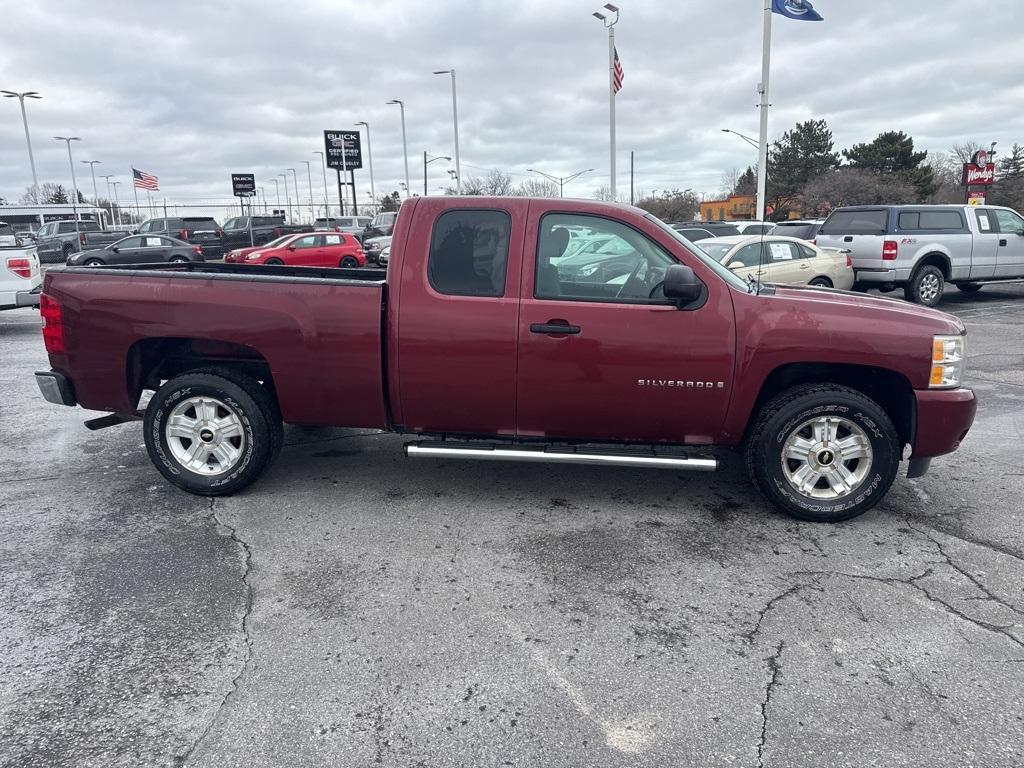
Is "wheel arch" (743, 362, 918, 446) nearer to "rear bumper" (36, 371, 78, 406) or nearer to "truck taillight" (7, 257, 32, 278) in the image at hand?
"rear bumper" (36, 371, 78, 406)

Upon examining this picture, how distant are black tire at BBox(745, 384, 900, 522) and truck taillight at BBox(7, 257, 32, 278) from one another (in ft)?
37.1

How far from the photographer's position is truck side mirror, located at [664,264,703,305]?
402 centimetres

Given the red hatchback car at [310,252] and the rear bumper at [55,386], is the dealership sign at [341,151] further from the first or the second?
the rear bumper at [55,386]

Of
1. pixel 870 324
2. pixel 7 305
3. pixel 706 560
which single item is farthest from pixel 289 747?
pixel 7 305

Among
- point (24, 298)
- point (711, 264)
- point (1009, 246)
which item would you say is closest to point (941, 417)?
point (711, 264)

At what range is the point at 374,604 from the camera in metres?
3.47

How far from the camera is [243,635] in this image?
320 centimetres

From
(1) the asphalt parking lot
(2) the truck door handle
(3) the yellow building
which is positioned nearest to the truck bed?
(1) the asphalt parking lot

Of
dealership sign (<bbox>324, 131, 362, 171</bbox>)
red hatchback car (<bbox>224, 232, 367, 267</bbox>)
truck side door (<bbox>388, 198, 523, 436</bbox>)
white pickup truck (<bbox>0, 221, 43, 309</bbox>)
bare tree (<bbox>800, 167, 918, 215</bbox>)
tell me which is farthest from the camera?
dealership sign (<bbox>324, 131, 362, 171</bbox>)

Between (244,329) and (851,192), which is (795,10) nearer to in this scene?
(244,329)

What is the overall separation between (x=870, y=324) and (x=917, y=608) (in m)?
1.59

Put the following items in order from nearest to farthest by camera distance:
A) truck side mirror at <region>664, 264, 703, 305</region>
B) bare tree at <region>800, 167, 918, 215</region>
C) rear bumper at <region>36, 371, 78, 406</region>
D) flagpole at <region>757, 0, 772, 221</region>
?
truck side mirror at <region>664, 264, 703, 305</region>, rear bumper at <region>36, 371, 78, 406</region>, flagpole at <region>757, 0, 772, 221</region>, bare tree at <region>800, 167, 918, 215</region>

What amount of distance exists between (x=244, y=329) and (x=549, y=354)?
1868 mm

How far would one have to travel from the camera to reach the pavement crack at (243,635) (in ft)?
8.38
